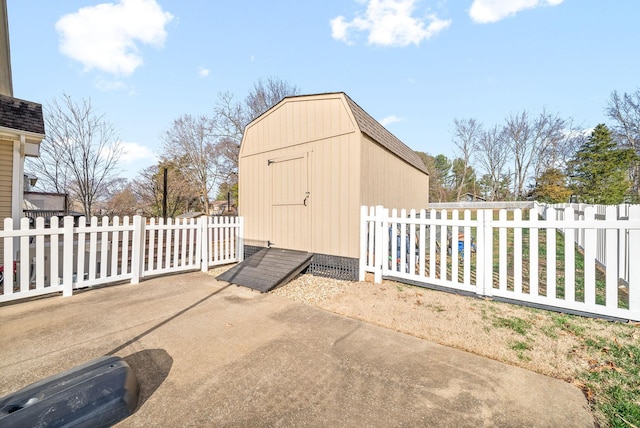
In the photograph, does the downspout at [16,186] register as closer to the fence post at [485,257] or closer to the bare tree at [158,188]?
the fence post at [485,257]

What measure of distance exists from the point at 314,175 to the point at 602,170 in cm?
2962

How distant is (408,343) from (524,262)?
5.37 metres

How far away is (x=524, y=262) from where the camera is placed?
620cm

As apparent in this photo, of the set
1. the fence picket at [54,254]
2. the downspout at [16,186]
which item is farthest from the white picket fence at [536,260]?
the downspout at [16,186]

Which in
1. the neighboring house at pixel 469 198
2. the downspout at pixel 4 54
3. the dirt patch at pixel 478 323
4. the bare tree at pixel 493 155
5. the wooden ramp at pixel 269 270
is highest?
the bare tree at pixel 493 155

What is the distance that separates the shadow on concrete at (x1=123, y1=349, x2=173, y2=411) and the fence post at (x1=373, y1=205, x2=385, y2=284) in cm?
333

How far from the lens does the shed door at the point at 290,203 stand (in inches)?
220

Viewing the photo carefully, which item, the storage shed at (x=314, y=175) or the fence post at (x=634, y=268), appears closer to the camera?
the fence post at (x=634, y=268)

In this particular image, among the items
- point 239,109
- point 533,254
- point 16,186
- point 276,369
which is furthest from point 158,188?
point 533,254

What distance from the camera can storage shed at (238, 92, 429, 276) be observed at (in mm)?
4969

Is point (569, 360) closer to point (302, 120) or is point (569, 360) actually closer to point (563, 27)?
point (302, 120)

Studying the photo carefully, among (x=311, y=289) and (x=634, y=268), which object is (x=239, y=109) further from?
(x=634, y=268)

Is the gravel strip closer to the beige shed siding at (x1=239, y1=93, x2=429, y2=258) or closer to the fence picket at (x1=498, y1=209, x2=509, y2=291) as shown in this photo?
the beige shed siding at (x1=239, y1=93, x2=429, y2=258)

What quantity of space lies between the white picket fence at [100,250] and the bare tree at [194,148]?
17.2 meters
